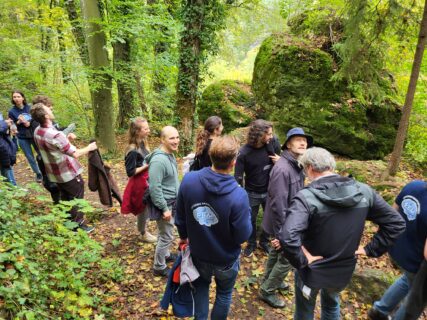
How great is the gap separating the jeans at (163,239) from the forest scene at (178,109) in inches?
10.4

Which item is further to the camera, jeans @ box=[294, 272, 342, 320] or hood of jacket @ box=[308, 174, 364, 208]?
jeans @ box=[294, 272, 342, 320]

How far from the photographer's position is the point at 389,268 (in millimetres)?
4941

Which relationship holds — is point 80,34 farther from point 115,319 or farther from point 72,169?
point 115,319

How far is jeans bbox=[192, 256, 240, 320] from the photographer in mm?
2689

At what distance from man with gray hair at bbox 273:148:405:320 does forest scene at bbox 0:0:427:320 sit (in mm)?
1562

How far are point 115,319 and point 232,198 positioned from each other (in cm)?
212

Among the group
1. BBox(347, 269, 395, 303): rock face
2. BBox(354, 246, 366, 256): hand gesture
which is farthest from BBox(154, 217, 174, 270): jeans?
BBox(347, 269, 395, 303): rock face

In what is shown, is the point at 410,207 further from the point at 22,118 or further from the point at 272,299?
the point at 22,118

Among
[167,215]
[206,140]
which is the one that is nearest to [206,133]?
[206,140]

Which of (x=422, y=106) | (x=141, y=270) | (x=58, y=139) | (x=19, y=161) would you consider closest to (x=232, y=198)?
(x=141, y=270)

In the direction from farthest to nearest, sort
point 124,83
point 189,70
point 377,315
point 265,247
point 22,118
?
1. point 124,83
2. point 189,70
3. point 22,118
4. point 265,247
5. point 377,315

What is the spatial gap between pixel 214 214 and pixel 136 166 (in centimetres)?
203

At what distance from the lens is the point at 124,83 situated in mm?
11102

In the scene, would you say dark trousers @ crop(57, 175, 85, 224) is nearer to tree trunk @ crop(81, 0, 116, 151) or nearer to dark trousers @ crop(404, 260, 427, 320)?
dark trousers @ crop(404, 260, 427, 320)
